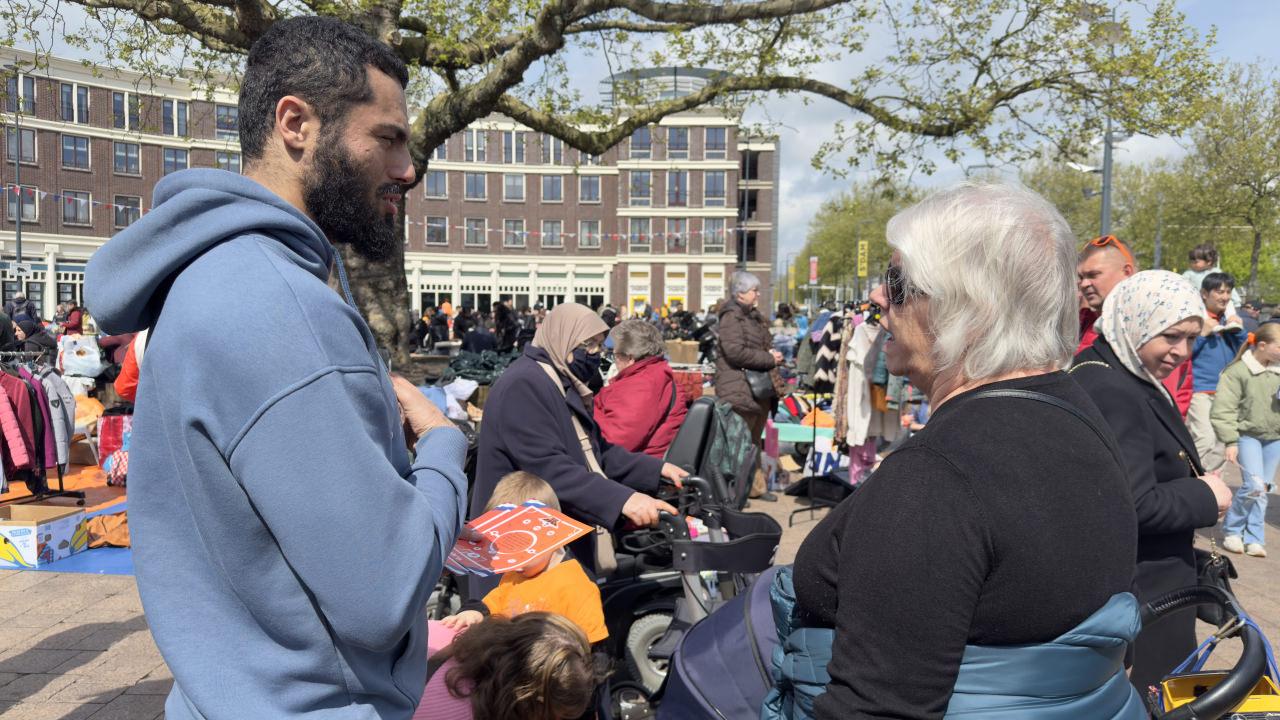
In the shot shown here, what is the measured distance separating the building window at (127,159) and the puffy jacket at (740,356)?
49.4 metres

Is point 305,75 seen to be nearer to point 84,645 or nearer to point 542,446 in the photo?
point 542,446

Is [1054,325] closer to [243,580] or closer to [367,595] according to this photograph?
[367,595]

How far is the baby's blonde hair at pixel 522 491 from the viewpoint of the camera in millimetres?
3338

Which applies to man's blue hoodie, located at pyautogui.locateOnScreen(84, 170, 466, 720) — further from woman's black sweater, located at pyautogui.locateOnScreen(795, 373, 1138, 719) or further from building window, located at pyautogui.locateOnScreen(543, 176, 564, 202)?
building window, located at pyautogui.locateOnScreen(543, 176, 564, 202)

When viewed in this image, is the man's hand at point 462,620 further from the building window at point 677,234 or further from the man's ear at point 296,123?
the building window at point 677,234

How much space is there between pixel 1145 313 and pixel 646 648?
8.51 feet

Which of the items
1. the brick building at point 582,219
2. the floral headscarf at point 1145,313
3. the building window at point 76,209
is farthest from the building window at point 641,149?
the floral headscarf at point 1145,313

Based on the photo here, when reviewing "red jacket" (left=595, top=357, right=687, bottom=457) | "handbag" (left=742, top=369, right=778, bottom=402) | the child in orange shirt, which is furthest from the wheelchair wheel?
"handbag" (left=742, top=369, right=778, bottom=402)

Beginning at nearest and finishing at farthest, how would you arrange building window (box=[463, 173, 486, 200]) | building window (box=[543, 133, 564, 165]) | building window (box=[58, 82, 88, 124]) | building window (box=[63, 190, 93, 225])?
1. building window (box=[58, 82, 88, 124])
2. building window (box=[63, 190, 93, 225])
3. building window (box=[543, 133, 564, 165])
4. building window (box=[463, 173, 486, 200])

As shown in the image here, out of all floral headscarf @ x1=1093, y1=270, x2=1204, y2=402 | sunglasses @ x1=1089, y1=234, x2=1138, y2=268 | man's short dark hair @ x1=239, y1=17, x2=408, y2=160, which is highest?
man's short dark hair @ x1=239, y1=17, x2=408, y2=160

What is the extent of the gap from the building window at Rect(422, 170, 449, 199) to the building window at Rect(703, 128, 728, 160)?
57.7 feet

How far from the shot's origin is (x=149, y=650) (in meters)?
4.64

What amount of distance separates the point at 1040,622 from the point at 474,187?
59038mm

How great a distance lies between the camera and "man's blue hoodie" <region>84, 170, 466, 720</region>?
1097 mm
